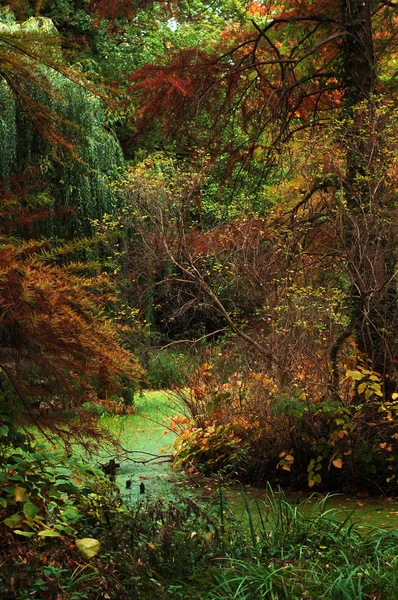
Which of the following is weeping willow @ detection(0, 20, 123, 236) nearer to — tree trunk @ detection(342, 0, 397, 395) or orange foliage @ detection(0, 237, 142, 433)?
tree trunk @ detection(342, 0, 397, 395)

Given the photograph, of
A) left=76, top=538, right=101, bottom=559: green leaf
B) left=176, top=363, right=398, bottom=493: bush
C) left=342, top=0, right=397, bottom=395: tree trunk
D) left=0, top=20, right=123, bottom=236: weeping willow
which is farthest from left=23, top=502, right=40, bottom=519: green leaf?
left=0, top=20, right=123, bottom=236: weeping willow

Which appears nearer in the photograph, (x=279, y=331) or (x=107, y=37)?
(x=279, y=331)

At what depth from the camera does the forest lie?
4418 mm

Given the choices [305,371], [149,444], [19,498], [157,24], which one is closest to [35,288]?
[19,498]

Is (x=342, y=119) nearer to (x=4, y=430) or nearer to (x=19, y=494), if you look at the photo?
(x=4, y=430)

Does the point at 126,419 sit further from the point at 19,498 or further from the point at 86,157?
the point at 19,498

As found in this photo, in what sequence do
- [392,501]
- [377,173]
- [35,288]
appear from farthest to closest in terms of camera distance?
[377,173]
[392,501]
[35,288]

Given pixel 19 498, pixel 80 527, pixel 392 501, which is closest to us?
pixel 19 498

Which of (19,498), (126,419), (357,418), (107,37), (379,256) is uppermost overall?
(107,37)

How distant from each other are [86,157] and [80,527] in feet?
29.9

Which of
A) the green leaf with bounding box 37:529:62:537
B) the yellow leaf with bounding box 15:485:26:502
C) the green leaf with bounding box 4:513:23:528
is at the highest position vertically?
Answer: the yellow leaf with bounding box 15:485:26:502

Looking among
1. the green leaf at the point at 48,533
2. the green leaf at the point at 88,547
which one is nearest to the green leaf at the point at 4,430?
the green leaf at the point at 48,533

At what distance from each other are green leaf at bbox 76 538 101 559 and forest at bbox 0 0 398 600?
10 millimetres

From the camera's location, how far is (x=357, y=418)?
7.52 m
